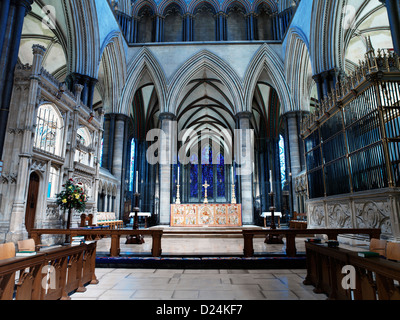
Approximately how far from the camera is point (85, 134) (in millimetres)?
10641

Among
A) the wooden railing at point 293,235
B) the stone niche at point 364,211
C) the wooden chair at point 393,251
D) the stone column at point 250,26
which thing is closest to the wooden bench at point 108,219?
the wooden railing at point 293,235

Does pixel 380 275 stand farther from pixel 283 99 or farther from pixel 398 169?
pixel 283 99

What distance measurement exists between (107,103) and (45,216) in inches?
366

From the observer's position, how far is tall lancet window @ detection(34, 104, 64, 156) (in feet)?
25.6

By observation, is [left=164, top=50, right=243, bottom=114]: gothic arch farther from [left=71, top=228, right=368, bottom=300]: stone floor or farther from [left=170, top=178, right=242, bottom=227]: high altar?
[left=71, top=228, right=368, bottom=300]: stone floor

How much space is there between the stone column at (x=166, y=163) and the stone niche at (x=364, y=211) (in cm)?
843

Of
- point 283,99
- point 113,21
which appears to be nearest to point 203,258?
point 283,99

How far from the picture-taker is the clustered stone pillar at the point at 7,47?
6703mm

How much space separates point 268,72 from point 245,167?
20.7ft

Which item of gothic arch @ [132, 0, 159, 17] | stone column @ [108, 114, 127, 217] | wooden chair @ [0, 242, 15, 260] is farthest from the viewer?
gothic arch @ [132, 0, 159, 17]

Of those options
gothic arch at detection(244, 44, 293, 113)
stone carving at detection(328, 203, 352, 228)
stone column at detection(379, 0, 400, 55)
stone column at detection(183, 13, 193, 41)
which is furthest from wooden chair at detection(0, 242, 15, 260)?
stone column at detection(183, 13, 193, 41)

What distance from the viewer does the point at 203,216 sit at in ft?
38.0

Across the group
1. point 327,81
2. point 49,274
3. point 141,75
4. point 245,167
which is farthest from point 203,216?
point 141,75

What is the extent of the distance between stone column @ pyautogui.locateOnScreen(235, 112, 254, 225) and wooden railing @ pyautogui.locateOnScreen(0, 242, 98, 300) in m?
11.4
